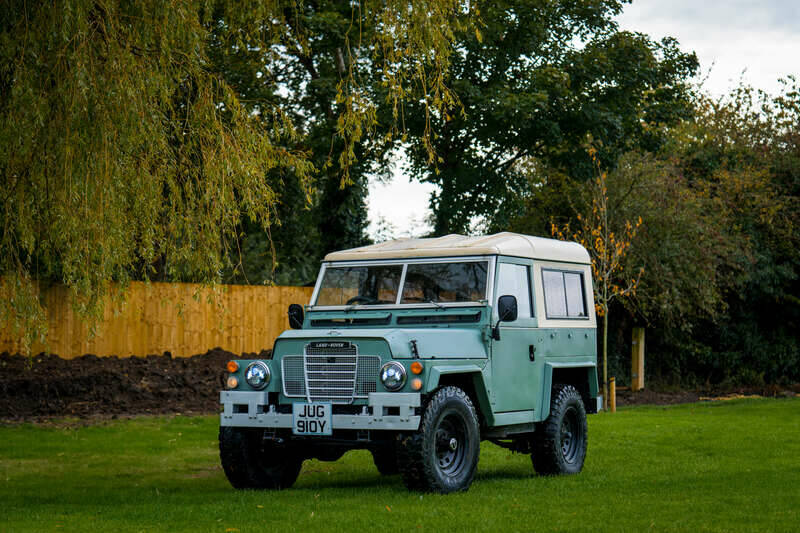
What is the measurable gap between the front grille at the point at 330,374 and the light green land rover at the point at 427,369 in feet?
0.04

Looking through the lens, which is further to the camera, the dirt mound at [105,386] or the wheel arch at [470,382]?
the dirt mound at [105,386]

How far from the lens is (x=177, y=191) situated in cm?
1171

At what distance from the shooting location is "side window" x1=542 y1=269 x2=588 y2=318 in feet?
38.3

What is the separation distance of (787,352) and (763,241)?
318cm

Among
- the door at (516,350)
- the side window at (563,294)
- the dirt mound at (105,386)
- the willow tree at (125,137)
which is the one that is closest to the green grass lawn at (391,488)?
the door at (516,350)

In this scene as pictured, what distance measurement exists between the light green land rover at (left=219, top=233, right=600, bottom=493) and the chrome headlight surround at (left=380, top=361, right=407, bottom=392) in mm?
11

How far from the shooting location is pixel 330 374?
9742 mm

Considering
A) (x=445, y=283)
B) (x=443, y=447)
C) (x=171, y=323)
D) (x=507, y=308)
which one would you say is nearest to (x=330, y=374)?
(x=443, y=447)

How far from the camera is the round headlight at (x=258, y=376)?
986 cm

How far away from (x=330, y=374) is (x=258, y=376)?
71 cm

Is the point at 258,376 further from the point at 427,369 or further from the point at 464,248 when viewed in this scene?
the point at 464,248

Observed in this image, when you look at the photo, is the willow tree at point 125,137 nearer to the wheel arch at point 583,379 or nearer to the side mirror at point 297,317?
the side mirror at point 297,317

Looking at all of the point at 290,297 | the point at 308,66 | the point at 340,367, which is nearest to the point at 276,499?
the point at 340,367

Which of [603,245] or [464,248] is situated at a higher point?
[603,245]
